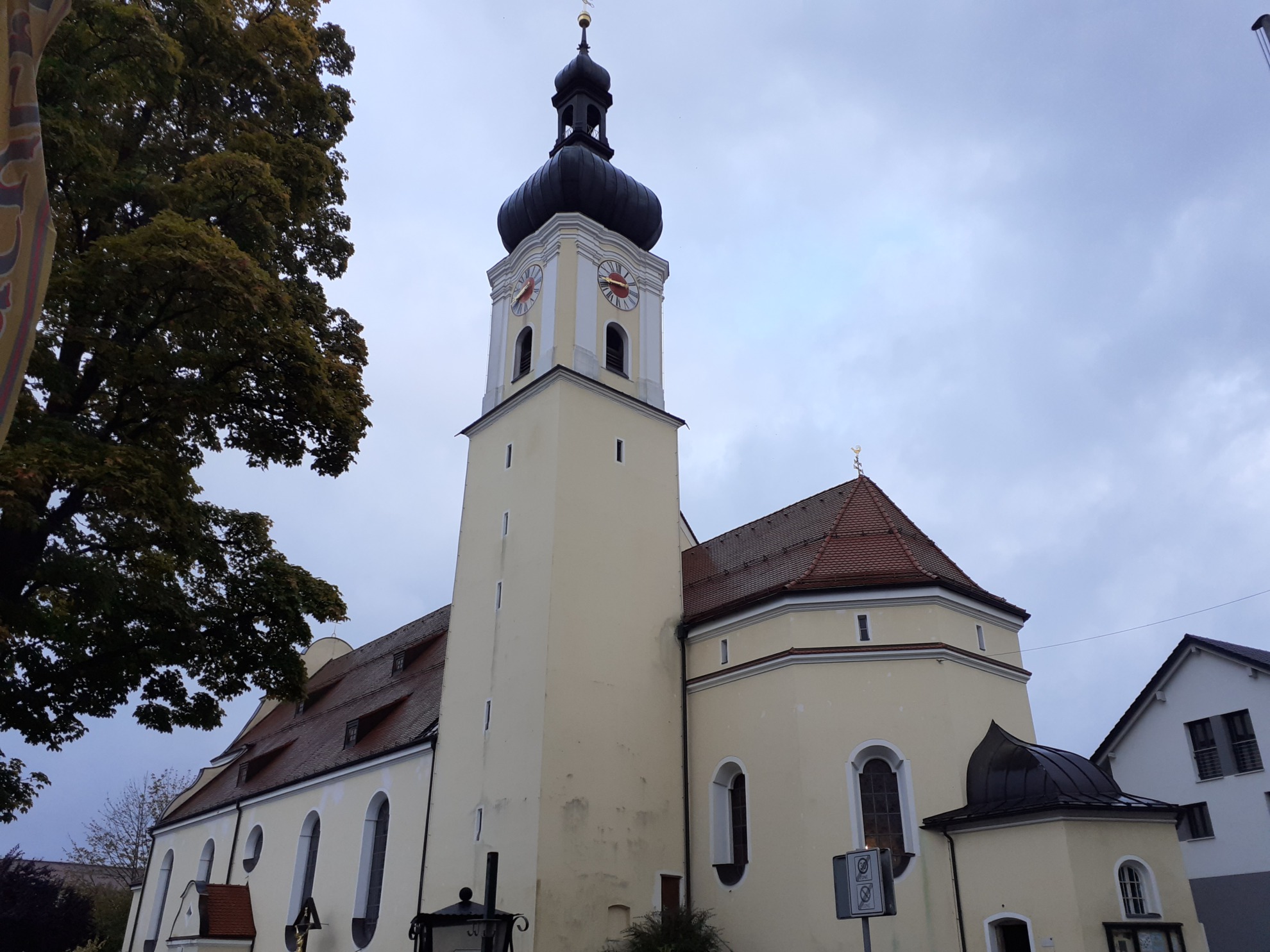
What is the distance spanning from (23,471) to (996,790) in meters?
14.3

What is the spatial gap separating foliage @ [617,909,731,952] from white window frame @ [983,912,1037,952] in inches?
173

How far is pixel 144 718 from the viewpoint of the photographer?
30.5 feet

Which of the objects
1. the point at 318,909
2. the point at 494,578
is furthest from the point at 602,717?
the point at 318,909

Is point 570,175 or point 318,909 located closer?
point 318,909

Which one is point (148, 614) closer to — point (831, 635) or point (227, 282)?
point (227, 282)

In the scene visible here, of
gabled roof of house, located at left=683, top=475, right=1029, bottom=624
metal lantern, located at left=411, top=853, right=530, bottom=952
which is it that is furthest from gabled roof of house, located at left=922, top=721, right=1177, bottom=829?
metal lantern, located at left=411, top=853, right=530, bottom=952

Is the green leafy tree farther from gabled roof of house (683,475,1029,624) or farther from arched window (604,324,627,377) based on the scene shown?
arched window (604,324,627,377)

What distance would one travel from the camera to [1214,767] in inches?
852

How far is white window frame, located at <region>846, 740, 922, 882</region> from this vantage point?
1562 centimetres

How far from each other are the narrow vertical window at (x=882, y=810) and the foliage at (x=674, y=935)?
10.1 ft

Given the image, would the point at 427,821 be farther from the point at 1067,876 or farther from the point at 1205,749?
the point at 1205,749

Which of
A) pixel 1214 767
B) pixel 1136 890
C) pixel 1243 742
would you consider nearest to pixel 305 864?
pixel 1136 890

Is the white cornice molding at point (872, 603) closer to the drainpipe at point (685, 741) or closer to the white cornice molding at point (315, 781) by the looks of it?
the drainpipe at point (685, 741)

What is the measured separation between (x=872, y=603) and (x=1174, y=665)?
10.3 metres
